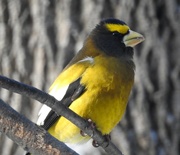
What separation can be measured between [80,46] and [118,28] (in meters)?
0.47

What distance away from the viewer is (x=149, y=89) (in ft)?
10.5

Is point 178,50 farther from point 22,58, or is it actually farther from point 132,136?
point 22,58

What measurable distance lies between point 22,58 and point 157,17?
0.81 m

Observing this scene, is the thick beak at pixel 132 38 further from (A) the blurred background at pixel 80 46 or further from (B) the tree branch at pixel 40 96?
(B) the tree branch at pixel 40 96

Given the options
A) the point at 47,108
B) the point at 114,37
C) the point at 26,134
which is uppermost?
the point at 26,134

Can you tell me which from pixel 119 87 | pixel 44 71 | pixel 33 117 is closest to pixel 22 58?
pixel 44 71

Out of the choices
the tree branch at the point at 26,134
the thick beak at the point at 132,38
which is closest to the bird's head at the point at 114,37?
the thick beak at the point at 132,38

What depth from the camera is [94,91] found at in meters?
2.38

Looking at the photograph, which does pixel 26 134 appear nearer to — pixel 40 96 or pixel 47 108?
pixel 40 96

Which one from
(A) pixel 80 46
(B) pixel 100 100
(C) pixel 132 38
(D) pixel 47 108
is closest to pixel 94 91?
(B) pixel 100 100

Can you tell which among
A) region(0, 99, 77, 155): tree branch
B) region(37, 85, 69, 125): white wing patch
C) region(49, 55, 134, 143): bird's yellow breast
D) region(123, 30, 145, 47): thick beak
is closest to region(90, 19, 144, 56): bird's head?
region(123, 30, 145, 47): thick beak

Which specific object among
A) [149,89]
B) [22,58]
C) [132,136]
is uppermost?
[22,58]

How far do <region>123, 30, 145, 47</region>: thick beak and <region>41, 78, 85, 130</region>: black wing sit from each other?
35 cm

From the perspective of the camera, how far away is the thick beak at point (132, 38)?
2.58 m
